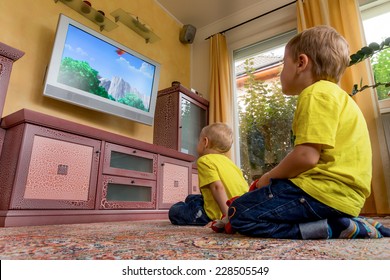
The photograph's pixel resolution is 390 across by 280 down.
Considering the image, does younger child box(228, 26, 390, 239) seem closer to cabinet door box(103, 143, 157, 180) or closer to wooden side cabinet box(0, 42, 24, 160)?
cabinet door box(103, 143, 157, 180)

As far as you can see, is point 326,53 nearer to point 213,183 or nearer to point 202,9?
point 213,183

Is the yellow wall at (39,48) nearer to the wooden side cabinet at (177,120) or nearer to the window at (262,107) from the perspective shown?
the wooden side cabinet at (177,120)

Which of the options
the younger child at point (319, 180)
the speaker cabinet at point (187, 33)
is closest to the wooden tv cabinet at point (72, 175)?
the younger child at point (319, 180)

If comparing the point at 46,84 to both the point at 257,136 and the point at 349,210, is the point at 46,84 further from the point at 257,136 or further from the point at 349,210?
the point at 257,136

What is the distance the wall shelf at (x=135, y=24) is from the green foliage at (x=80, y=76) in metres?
0.83

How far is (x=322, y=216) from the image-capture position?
0.74 m

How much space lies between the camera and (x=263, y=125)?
3.14 metres

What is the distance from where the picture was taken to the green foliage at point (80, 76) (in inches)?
78.4

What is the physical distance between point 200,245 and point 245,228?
192 mm

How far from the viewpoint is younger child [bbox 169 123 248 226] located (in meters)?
1.18

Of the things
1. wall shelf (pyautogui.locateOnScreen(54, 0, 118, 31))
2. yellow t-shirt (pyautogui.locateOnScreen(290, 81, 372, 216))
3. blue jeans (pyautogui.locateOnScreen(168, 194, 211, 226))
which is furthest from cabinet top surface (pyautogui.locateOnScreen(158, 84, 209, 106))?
yellow t-shirt (pyautogui.locateOnScreen(290, 81, 372, 216))

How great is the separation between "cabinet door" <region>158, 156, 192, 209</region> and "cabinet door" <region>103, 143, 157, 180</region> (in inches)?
3.6
